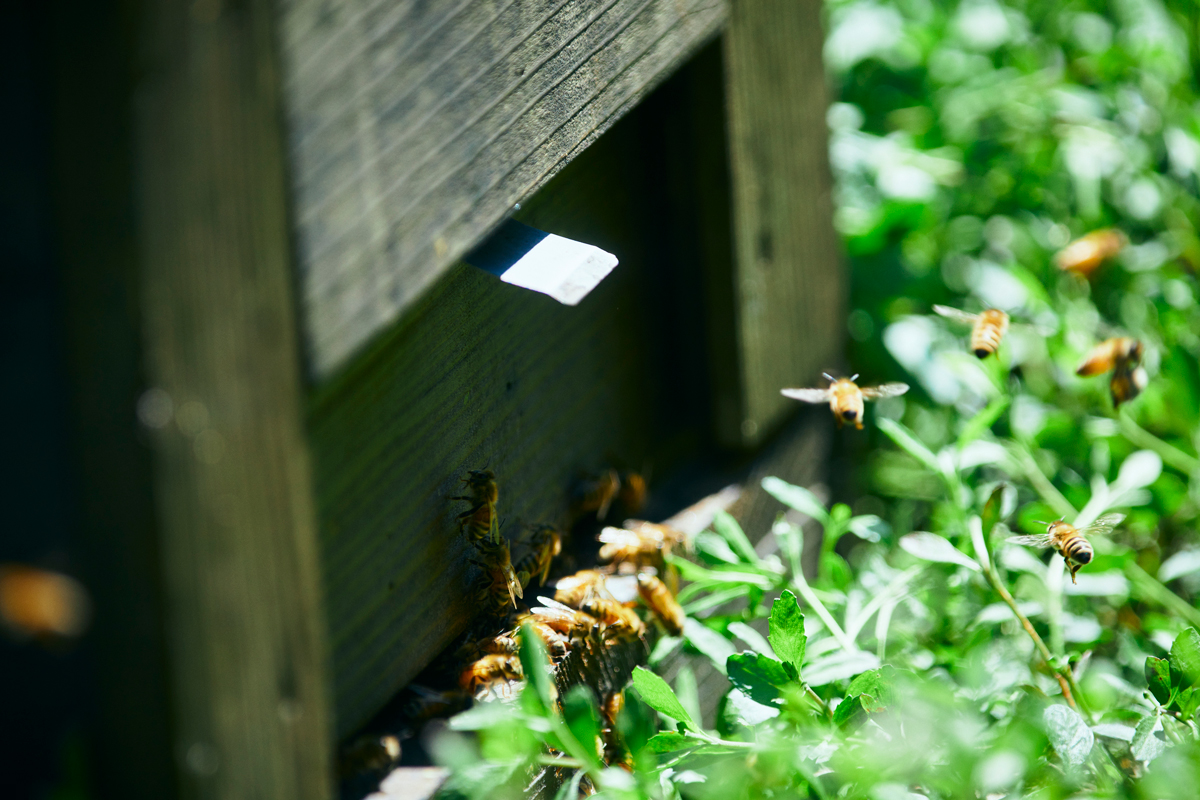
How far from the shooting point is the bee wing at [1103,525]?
55.9 inches

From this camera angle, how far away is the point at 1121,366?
5.99ft

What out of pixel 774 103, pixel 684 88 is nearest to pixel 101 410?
pixel 684 88

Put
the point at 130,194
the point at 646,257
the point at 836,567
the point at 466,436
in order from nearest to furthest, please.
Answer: the point at 130,194 → the point at 466,436 → the point at 836,567 → the point at 646,257

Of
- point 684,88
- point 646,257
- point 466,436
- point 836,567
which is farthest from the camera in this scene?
point 646,257

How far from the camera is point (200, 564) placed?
78 cm

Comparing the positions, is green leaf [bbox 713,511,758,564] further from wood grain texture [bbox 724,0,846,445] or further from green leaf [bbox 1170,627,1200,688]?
green leaf [bbox 1170,627,1200,688]

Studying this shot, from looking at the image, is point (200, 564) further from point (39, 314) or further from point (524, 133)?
point (524, 133)

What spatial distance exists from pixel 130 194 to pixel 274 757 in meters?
0.47

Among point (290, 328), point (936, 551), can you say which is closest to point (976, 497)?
point (936, 551)

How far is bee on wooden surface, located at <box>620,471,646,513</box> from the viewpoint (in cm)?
161

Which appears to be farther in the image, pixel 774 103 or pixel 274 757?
pixel 774 103

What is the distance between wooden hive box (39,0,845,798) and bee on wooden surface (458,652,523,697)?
0.08 metres

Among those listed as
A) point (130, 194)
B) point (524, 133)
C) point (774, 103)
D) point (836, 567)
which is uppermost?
point (774, 103)

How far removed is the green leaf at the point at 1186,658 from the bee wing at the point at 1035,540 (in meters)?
0.22
